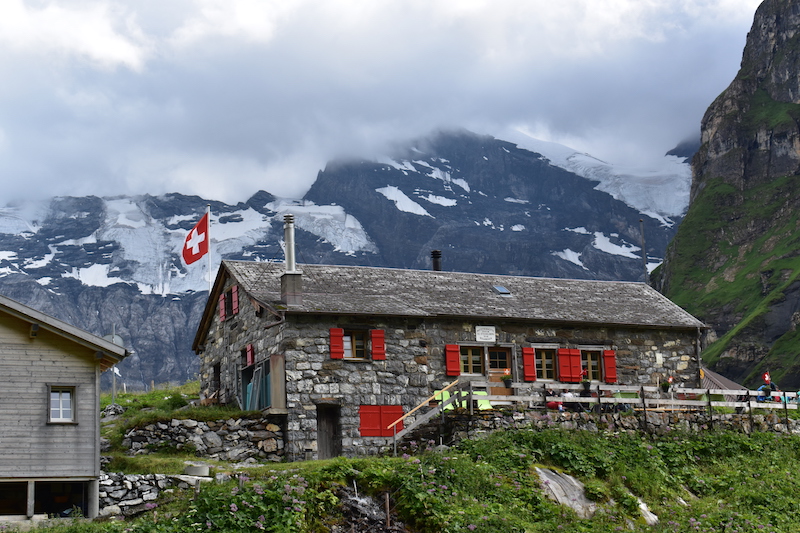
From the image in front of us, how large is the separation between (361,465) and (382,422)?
25.5 feet

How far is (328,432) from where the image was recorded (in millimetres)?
32750

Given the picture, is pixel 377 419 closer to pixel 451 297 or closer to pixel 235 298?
pixel 451 297

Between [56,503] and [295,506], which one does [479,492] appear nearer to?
[295,506]

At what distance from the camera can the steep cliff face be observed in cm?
10956

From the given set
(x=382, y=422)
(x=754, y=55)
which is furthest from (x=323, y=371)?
(x=754, y=55)

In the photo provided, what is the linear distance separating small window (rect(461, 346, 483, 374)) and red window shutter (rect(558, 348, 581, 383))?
2922 mm

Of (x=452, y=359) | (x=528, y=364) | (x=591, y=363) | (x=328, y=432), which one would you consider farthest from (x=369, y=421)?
(x=591, y=363)

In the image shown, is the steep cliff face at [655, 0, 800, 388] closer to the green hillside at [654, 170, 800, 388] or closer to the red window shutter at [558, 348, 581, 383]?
the green hillside at [654, 170, 800, 388]

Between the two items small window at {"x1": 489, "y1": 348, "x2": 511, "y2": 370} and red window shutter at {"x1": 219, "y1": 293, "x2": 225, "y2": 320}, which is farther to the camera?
red window shutter at {"x1": 219, "y1": 293, "x2": 225, "y2": 320}

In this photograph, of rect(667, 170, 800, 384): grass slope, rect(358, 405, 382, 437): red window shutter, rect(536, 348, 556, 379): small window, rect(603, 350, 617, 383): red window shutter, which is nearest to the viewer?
rect(358, 405, 382, 437): red window shutter

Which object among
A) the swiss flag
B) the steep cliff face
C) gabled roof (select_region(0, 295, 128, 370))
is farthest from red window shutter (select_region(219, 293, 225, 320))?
the steep cliff face

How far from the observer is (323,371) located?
32812 mm

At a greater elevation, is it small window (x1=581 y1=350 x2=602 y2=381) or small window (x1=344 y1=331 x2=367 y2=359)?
small window (x1=344 y1=331 x2=367 y2=359)

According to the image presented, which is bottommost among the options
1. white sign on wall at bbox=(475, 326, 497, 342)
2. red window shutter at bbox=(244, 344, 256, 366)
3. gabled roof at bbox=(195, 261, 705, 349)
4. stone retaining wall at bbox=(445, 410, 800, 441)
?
stone retaining wall at bbox=(445, 410, 800, 441)
